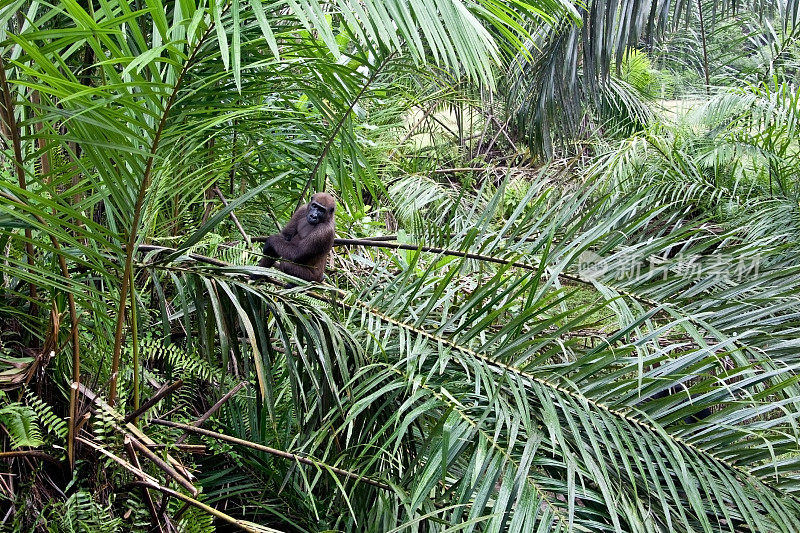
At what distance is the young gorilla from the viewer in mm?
2529

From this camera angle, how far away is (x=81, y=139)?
127 cm

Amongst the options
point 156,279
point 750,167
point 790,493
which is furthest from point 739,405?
point 750,167

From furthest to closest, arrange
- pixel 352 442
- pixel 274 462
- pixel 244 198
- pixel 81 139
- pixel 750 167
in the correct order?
pixel 750 167, pixel 274 462, pixel 352 442, pixel 244 198, pixel 81 139

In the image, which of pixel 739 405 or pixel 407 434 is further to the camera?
pixel 407 434

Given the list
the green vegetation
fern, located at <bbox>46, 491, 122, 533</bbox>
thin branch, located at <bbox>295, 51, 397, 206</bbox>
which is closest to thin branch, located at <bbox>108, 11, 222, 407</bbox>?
the green vegetation

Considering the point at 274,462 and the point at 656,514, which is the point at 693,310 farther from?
the point at 274,462

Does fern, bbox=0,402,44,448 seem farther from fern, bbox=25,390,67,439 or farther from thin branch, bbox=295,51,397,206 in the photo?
thin branch, bbox=295,51,397,206

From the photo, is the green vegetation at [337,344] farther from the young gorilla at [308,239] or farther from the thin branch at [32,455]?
the young gorilla at [308,239]

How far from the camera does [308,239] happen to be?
2555 millimetres

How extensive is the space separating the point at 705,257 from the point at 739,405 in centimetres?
53

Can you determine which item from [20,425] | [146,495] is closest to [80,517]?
[146,495]

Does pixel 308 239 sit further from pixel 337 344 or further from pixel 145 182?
pixel 145 182

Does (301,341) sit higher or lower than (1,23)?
lower

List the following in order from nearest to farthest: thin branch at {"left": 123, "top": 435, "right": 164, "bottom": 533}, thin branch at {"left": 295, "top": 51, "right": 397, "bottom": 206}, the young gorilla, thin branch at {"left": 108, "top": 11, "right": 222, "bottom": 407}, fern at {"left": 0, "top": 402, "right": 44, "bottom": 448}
Result: thin branch at {"left": 108, "top": 11, "right": 222, "bottom": 407} < fern at {"left": 0, "top": 402, "right": 44, "bottom": 448} < thin branch at {"left": 123, "top": 435, "right": 164, "bottom": 533} < thin branch at {"left": 295, "top": 51, "right": 397, "bottom": 206} < the young gorilla
